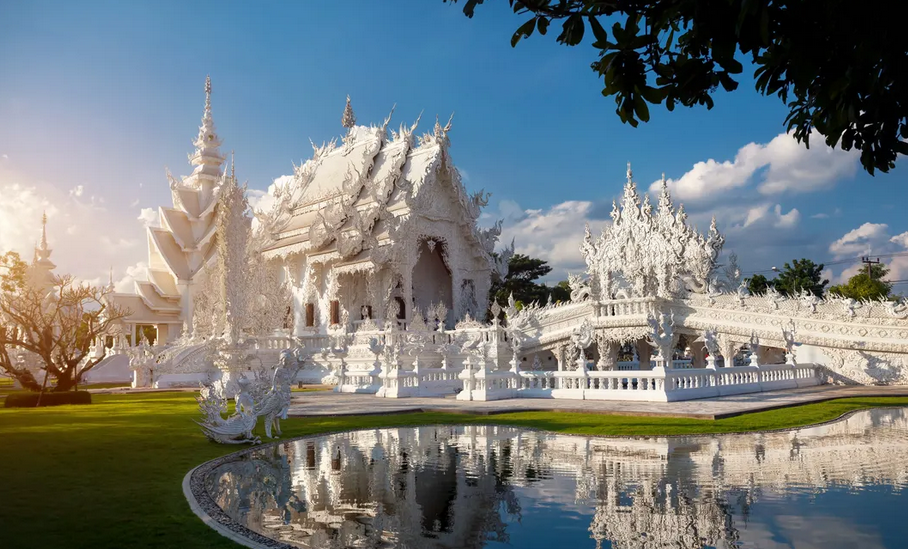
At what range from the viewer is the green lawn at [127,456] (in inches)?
194

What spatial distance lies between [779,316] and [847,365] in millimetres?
2154

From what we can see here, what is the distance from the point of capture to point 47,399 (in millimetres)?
16938

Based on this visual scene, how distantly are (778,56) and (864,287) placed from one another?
139 ft

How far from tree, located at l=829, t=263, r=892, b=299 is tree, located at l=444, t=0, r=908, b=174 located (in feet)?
125

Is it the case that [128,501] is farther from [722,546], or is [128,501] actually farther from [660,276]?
[660,276]

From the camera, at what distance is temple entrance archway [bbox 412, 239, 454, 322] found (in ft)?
97.2

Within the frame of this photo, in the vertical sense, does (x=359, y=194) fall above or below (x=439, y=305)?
above

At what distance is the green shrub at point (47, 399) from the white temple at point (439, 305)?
330 cm

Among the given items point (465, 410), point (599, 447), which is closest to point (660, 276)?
point (465, 410)

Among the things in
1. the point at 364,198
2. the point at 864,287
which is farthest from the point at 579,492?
the point at 864,287

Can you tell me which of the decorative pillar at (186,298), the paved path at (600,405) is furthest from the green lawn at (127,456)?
the decorative pillar at (186,298)

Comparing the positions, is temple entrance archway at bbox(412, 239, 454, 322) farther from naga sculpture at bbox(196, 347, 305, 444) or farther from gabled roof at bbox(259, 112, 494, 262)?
naga sculpture at bbox(196, 347, 305, 444)

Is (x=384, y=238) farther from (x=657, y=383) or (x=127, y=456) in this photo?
(x=127, y=456)

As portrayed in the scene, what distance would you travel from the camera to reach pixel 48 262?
134 ft
